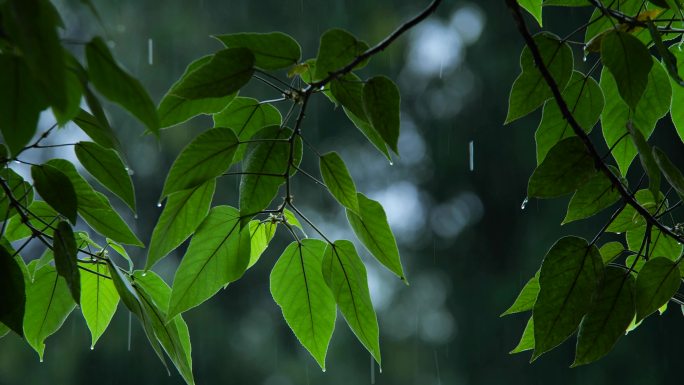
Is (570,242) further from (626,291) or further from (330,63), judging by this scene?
(330,63)

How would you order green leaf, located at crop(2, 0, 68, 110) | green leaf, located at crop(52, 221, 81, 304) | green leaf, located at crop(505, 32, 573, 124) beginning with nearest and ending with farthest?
1. green leaf, located at crop(2, 0, 68, 110)
2. green leaf, located at crop(52, 221, 81, 304)
3. green leaf, located at crop(505, 32, 573, 124)

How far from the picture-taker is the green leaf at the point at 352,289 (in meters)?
0.42

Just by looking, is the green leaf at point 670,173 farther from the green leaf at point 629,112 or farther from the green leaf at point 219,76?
the green leaf at point 219,76

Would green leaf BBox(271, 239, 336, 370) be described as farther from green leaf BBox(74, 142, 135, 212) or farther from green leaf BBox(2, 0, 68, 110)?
green leaf BBox(2, 0, 68, 110)

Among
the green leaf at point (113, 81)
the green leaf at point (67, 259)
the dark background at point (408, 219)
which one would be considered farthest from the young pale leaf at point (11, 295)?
the dark background at point (408, 219)

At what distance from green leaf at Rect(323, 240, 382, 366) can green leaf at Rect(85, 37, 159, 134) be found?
183mm

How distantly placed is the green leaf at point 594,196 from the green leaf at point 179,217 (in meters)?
0.19

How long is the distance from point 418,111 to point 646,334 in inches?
56.2

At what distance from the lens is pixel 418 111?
12.4 feet

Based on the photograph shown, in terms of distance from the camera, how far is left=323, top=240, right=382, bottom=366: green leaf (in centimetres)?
42

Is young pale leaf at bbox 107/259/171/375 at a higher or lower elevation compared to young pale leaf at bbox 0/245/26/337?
higher

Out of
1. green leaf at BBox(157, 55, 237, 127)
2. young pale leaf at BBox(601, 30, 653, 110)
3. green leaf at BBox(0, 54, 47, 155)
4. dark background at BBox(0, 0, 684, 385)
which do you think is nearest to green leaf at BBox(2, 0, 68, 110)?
green leaf at BBox(0, 54, 47, 155)

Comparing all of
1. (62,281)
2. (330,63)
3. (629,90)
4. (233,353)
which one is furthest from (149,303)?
(233,353)

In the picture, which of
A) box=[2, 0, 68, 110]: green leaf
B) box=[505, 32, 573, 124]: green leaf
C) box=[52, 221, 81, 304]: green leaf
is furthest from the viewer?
box=[505, 32, 573, 124]: green leaf
